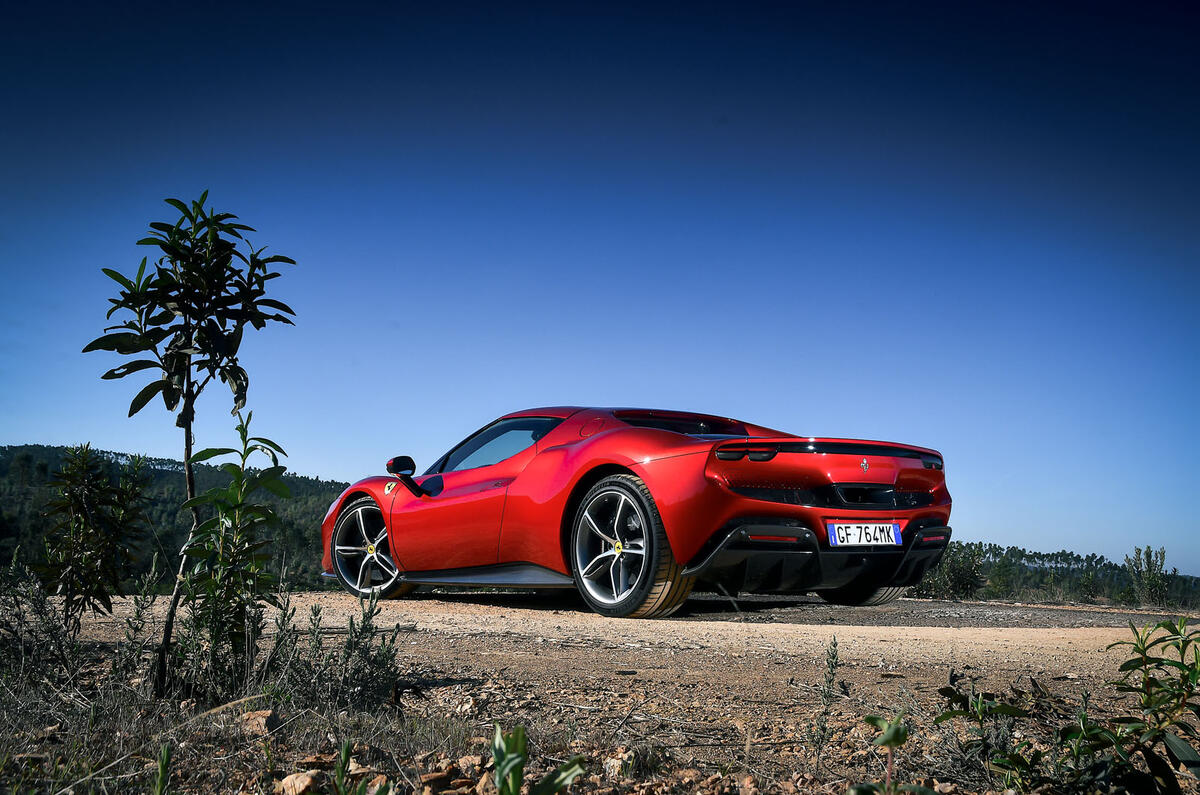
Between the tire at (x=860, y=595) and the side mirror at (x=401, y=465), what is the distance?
335 cm

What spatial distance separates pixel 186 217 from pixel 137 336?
0.48 meters

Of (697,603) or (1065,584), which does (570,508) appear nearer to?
(697,603)

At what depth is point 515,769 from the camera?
0.92 metres

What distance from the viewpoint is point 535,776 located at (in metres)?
1.70

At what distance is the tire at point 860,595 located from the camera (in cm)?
570

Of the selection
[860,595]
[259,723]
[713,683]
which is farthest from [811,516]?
[259,723]

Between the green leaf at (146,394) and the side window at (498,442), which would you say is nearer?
the green leaf at (146,394)

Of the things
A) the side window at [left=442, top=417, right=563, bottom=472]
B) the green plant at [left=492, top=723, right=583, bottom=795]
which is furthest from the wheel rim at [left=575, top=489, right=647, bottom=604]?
the green plant at [left=492, top=723, right=583, bottom=795]

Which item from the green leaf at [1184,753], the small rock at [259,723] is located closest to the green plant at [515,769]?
the small rock at [259,723]

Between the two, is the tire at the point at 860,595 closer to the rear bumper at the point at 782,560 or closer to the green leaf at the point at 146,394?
the rear bumper at the point at 782,560

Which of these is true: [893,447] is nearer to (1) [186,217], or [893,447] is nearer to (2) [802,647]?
(2) [802,647]

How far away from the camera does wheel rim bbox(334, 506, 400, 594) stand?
7.08m

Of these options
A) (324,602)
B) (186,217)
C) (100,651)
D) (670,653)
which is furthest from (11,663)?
(324,602)

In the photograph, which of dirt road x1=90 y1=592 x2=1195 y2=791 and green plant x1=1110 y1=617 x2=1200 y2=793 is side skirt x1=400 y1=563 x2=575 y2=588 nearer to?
dirt road x1=90 y1=592 x2=1195 y2=791
